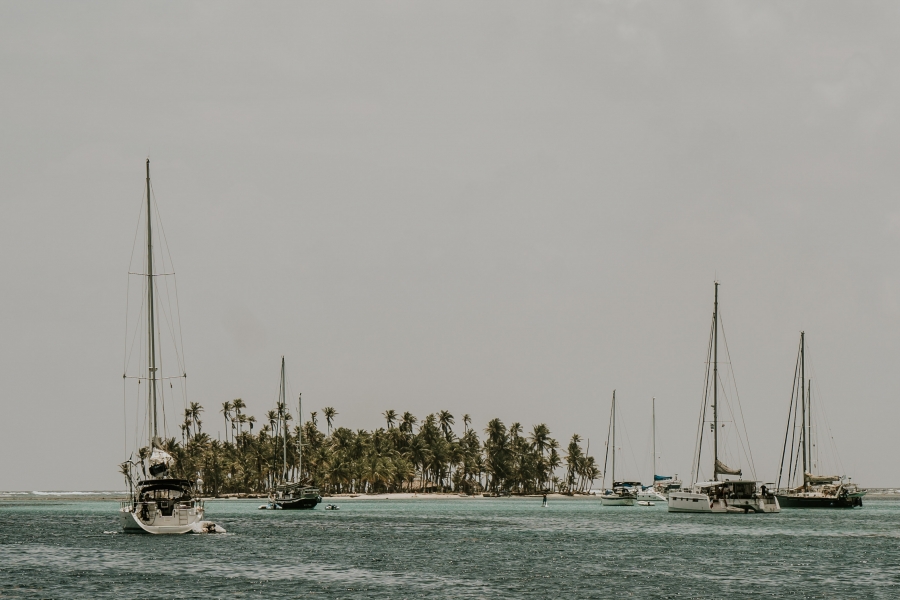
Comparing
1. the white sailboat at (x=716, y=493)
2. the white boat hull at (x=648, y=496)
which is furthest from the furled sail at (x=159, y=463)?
the white boat hull at (x=648, y=496)

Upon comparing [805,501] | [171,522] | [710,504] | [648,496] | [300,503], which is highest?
[171,522]

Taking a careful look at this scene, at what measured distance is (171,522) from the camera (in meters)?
70.2

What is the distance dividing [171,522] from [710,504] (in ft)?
199

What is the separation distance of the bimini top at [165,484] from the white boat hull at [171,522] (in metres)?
1.49

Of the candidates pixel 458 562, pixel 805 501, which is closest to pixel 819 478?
pixel 805 501

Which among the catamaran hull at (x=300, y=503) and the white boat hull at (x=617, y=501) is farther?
the white boat hull at (x=617, y=501)

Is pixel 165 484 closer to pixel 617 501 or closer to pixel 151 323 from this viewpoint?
pixel 151 323

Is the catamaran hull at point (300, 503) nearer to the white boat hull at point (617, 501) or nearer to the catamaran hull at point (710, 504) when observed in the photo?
the catamaran hull at point (710, 504)

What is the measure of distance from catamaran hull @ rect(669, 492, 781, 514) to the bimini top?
190 feet

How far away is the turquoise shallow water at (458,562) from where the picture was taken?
1837 inches

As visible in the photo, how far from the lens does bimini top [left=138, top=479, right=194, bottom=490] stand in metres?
69.4

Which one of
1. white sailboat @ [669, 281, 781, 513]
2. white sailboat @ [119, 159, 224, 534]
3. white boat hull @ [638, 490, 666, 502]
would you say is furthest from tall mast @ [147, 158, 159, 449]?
white boat hull @ [638, 490, 666, 502]

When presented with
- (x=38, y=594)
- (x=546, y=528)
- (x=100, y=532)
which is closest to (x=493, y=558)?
(x=38, y=594)

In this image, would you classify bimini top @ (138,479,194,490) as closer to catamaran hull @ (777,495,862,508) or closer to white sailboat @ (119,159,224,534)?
white sailboat @ (119,159,224,534)
